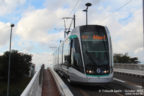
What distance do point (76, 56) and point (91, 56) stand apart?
92cm

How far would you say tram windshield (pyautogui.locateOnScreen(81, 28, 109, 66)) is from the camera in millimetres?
11992

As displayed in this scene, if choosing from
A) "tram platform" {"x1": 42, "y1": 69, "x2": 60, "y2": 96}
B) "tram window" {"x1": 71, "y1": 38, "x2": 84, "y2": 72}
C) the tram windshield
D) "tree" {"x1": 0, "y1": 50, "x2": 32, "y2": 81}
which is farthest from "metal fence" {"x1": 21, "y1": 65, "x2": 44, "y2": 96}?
"tree" {"x1": 0, "y1": 50, "x2": 32, "y2": 81}

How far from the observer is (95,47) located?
40.3 ft

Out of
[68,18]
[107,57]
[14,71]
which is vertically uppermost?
[68,18]

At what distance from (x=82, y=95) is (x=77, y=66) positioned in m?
1.95

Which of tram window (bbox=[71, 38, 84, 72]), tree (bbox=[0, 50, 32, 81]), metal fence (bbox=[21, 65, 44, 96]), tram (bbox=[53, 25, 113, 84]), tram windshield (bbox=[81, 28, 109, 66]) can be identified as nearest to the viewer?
metal fence (bbox=[21, 65, 44, 96])

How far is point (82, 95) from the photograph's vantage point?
10.9m

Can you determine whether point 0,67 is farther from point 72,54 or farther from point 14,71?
point 72,54

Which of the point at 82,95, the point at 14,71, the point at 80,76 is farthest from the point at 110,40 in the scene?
the point at 14,71

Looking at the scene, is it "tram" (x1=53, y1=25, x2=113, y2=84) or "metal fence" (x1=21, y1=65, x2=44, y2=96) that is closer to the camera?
"metal fence" (x1=21, y1=65, x2=44, y2=96)

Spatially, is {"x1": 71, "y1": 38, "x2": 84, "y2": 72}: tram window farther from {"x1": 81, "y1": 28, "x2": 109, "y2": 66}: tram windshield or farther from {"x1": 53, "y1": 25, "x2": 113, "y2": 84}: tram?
{"x1": 81, "y1": 28, "x2": 109, "y2": 66}: tram windshield

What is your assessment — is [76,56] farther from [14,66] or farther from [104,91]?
[14,66]

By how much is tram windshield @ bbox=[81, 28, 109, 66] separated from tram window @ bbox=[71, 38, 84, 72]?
1.09ft

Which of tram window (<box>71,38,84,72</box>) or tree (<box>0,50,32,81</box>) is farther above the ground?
tram window (<box>71,38,84,72</box>)
